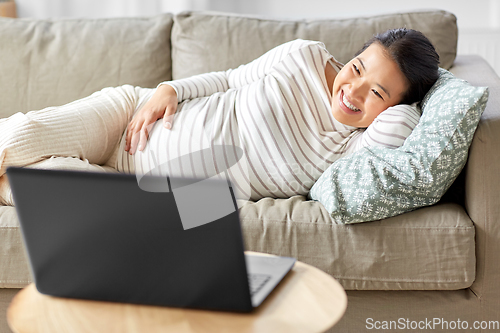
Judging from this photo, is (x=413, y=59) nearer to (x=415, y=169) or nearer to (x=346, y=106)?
(x=346, y=106)

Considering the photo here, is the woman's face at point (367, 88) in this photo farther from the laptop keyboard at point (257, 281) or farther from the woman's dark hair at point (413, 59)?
the laptop keyboard at point (257, 281)

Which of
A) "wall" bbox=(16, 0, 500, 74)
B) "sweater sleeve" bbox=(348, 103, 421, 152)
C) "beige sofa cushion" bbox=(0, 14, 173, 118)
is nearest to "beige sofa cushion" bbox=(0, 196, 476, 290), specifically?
"sweater sleeve" bbox=(348, 103, 421, 152)

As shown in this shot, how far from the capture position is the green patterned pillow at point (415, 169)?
1072mm

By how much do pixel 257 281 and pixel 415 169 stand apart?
22.0 inches

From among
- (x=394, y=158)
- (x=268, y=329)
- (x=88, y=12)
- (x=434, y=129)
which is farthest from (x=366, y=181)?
(x=88, y=12)

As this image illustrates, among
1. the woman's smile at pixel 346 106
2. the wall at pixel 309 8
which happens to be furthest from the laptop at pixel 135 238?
the wall at pixel 309 8

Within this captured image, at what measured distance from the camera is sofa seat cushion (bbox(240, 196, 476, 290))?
3.56ft

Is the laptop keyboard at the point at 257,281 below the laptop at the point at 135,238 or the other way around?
below

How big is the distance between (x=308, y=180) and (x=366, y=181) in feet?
0.74

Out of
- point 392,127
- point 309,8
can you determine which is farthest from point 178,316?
point 309,8

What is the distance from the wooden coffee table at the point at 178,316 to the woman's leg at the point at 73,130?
23.4 inches

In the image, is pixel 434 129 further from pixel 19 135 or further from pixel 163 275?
pixel 19 135

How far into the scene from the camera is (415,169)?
108 cm

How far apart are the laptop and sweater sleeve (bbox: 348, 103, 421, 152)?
64 cm
